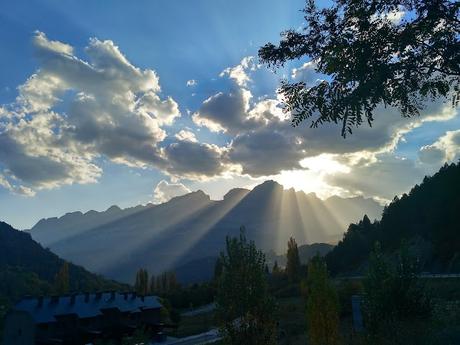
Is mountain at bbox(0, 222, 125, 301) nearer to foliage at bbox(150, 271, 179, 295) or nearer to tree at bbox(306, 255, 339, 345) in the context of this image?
foliage at bbox(150, 271, 179, 295)

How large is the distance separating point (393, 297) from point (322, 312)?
193 inches

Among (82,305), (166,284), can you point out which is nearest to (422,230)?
(166,284)

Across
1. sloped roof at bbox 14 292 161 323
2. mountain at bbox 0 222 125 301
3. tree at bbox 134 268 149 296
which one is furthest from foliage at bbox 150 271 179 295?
sloped roof at bbox 14 292 161 323

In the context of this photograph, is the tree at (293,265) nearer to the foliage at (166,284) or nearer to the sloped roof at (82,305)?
the foliage at (166,284)

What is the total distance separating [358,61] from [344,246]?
347 ft

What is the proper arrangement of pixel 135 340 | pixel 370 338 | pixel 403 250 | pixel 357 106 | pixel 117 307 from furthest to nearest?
pixel 117 307
pixel 135 340
pixel 403 250
pixel 370 338
pixel 357 106

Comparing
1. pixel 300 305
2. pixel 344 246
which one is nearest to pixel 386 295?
pixel 300 305

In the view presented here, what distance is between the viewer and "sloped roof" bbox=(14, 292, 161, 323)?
5219 centimetres

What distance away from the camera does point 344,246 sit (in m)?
109

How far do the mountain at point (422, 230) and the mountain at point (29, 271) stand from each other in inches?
3424

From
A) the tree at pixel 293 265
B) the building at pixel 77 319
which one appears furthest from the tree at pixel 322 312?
the tree at pixel 293 265

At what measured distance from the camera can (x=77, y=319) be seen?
177ft

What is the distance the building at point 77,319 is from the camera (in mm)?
51031

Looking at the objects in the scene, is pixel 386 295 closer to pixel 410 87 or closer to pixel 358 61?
pixel 410 87
